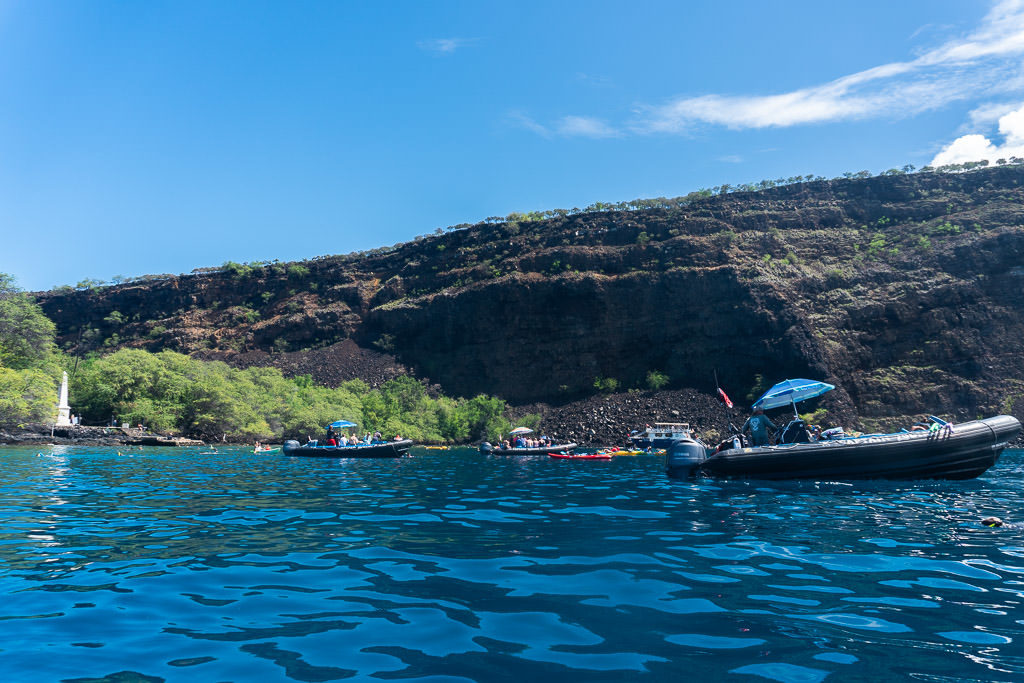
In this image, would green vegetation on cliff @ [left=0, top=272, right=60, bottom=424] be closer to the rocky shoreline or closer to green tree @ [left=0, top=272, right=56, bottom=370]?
green tree @ [left=0, top=272, right=56, bottom=370]

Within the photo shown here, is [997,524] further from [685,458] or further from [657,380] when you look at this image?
[657,380]

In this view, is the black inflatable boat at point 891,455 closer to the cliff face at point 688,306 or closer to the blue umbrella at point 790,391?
the blue umbrella at point 790,391

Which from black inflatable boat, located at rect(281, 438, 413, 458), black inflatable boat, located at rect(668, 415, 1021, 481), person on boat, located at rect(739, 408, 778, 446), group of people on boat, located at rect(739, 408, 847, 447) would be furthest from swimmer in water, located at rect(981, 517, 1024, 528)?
black inflatable boat, located at rect(281, 438, 413, 458)

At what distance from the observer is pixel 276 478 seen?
23.0m

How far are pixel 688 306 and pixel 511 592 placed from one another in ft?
263

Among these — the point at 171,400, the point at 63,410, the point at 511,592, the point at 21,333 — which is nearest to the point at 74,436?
the point at 63,410

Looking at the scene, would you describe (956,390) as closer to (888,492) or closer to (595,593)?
(888,492)

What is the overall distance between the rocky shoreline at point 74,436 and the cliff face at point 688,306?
3767 centimetres

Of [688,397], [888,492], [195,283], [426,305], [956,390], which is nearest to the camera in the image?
[888,492]

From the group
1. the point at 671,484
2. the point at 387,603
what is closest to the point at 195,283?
the point at 671,484

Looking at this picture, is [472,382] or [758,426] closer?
[758,426]

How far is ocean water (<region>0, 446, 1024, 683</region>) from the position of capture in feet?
16.1

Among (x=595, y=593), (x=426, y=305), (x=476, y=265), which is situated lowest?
(x=595, y=593)

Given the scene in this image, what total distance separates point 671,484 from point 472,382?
68.5m
